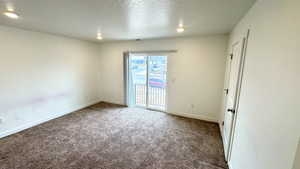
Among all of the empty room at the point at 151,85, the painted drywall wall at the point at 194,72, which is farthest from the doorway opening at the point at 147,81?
the painted drywall wall at the point at 194,72

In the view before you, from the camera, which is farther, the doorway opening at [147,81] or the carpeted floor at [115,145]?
the doorway opening at [147,81]

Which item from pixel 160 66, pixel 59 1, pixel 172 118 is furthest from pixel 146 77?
pixel 59 1

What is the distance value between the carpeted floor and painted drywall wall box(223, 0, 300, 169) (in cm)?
101

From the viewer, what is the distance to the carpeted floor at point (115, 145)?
2.05 meters

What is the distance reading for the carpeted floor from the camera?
80.7 inches

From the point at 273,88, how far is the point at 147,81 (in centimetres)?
355

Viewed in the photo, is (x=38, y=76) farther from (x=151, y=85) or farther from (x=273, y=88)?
(x=273, y=88)

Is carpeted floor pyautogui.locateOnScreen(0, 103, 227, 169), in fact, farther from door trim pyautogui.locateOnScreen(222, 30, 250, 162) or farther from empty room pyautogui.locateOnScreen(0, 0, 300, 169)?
door trim pyautogui.locateOnScreen(222, 30, 250, 162)

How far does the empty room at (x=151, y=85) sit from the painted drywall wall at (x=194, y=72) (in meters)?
0.03

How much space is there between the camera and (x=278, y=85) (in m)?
0.89

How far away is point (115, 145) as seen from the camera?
2.51 meters

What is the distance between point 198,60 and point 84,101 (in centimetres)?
392

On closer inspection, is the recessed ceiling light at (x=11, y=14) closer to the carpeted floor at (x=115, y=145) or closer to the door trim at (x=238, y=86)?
the carpeted floor at (x=115, y=145)

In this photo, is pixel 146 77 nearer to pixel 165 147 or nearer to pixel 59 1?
pixel 165 147
